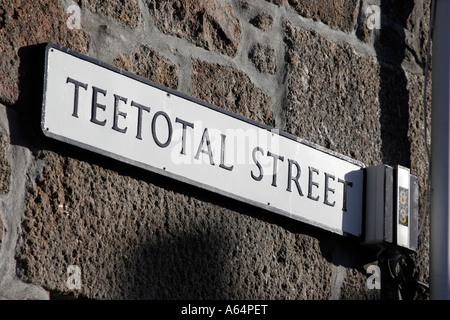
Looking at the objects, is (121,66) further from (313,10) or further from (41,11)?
(313,10)

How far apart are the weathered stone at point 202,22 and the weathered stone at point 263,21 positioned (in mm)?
62

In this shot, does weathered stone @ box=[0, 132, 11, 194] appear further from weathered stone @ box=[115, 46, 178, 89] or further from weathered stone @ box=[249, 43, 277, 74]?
A: weathered stone @ box=[249, 43, 277, 74]

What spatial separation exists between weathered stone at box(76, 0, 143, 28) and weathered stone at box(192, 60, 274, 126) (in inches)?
7.3

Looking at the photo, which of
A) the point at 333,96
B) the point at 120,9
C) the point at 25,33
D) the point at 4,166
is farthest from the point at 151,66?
the point at 333,96

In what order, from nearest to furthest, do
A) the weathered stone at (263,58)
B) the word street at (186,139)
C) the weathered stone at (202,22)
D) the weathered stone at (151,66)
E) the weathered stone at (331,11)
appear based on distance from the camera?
the word street at (186,139) → the weathered stone at (151,66) → the weathered stone at (202,22) → the weathered stone at (263,58) → the weathered stone at (331,11)

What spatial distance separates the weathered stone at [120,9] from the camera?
6.35ft

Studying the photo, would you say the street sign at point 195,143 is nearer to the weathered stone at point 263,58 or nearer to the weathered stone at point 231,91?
the weathered stone at point 231,91

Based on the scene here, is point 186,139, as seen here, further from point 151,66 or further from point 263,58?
point 263,58

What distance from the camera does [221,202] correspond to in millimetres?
2062

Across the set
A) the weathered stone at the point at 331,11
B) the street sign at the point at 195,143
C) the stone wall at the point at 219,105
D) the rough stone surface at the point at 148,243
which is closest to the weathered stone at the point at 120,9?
the stone wall at the point at 219,105

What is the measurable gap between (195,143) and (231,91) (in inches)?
8.9

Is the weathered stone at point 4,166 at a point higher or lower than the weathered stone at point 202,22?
lower
